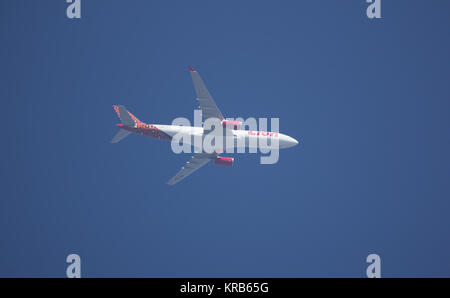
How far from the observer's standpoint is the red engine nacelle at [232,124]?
5361 centimetres

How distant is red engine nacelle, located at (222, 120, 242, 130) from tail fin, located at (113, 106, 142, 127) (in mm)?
10395

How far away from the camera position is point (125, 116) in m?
53.6

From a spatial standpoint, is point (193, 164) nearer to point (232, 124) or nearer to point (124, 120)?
point (232, 124)

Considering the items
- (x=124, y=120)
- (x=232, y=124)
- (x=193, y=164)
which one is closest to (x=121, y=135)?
(x=124, y=120)

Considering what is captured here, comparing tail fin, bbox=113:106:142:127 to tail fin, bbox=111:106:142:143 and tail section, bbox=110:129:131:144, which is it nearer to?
tail fin, bbox=111:106:142:143

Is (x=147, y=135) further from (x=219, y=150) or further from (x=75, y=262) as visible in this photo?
(x=75, y=262)

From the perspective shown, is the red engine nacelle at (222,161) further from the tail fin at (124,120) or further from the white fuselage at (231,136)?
the tail fin at (124,120)

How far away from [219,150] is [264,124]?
6.78 m

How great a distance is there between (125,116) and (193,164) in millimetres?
10944

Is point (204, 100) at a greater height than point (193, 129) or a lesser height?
greater

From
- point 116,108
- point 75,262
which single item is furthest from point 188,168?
point 75,262

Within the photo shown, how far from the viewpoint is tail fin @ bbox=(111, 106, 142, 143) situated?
175 feet

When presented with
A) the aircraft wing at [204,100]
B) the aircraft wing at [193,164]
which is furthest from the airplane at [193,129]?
the aircraft wing at [193,164]
